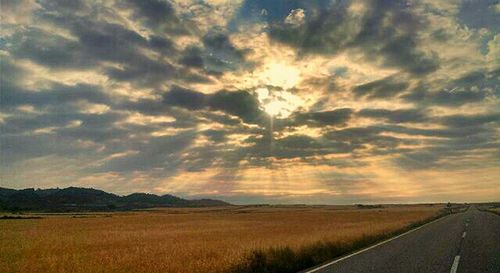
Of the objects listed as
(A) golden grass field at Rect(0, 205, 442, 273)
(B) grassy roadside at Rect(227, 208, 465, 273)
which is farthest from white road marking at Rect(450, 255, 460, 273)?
(A) golden grass field at Rect(0, 205, 442, 273)

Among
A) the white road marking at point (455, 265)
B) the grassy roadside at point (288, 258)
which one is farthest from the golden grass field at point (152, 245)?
the white road marking at point (455, 265)

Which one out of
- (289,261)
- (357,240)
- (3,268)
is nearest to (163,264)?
(289,261)

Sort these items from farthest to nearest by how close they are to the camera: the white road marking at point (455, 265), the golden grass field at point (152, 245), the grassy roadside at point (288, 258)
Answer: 1. the golden grass field at point (152, 245)
2. the grassy roadside at point (288, 258)
3. the white road marking at point (455, 265)

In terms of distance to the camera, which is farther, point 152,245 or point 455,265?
point 152,245

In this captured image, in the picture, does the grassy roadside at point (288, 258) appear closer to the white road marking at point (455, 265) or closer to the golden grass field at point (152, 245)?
the golden grass field at point (152, 245)

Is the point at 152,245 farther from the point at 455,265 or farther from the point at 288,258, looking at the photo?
the point at 455,265

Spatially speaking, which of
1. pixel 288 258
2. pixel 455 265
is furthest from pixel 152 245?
pixel 455 265

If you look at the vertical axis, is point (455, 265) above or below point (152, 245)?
below

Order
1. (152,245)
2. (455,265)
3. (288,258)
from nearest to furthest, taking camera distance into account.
Result: (455,265)
(288,258)
(152,245)

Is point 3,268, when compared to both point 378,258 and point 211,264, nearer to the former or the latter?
point 211,264

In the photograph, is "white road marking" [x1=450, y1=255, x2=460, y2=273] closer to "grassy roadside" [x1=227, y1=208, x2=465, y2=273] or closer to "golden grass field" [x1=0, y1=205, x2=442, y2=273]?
"grassy roadside" [x1=227, y1=208, x2=465, y2=273]

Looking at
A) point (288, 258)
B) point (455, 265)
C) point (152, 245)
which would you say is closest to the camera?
point (455, 265)

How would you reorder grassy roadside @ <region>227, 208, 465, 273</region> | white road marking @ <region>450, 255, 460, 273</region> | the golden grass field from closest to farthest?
1. white road marking @ <region>450, 255, 460, 273</region>
2. grassy roadside @ <region>227, 208, 465, 273</region>
3. the golden grass field

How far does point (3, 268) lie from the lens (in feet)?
58.1
